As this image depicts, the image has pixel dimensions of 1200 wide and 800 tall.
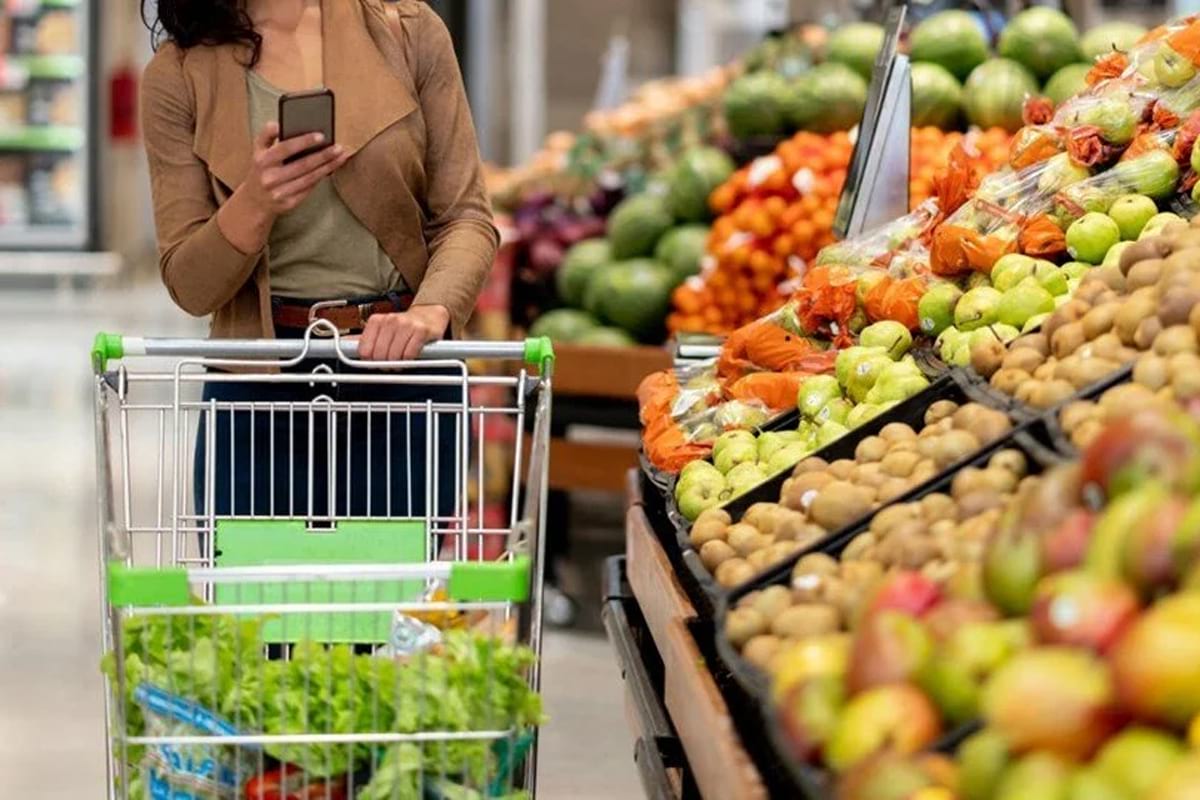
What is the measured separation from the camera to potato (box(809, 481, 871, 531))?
2.28 m

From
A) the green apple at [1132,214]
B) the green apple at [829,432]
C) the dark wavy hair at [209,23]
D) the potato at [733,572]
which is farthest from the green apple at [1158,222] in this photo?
the dark wavy hair at [209,23]

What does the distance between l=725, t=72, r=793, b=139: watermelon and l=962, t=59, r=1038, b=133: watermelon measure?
0.67m

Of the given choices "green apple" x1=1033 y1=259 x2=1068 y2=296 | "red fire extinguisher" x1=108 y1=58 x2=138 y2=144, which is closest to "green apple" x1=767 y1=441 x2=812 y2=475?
"green apple" x1=1033 y1=259 x2=1068 y2=296

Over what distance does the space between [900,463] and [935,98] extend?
279 centimetres

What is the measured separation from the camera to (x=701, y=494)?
2742 millimetres

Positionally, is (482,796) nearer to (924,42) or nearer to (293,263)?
(293,263)

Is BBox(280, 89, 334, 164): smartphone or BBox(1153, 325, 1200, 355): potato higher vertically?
BBox(280, 89, 334, 164): smartphone

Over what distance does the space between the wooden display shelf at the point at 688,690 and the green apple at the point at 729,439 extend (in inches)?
6.2

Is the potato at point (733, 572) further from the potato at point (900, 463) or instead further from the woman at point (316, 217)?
the woman at point (316, 217)

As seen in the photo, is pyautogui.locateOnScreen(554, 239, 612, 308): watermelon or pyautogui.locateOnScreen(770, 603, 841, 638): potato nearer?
pyautogui.locateOnScreen(770, 603, 841, 638): potato

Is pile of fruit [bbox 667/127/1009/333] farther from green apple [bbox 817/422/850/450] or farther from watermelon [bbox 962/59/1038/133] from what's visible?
green apple [bbox 817/422/850/450]

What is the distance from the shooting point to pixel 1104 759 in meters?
1.48

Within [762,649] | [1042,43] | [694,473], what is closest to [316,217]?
[694,473]

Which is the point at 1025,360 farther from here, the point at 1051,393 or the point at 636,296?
the point at 636,296
